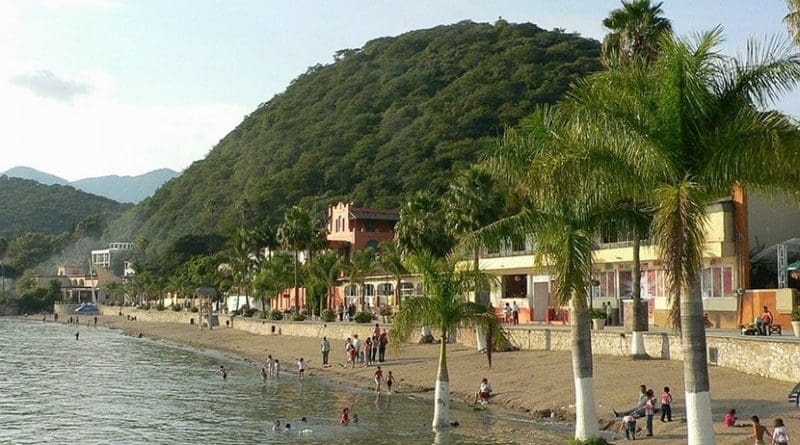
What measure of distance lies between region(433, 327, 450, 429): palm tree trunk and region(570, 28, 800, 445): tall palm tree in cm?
1049

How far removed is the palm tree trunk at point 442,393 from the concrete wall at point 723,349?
31.1ft

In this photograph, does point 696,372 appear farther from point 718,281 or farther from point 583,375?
point 718,281

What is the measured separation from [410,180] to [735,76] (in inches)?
4550

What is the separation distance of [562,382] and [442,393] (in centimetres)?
753

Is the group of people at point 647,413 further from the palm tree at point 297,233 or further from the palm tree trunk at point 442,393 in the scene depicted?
the palm tree at point 297,233

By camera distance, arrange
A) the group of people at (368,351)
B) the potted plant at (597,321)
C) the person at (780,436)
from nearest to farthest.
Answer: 1. the person at (780,436)
2. the potted plant at (597,321)
3. the group of people at (368,351)

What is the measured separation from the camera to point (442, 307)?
82.8 feet

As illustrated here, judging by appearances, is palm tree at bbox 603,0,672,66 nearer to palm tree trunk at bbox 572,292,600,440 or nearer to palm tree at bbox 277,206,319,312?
palm tree trunk at bbox 572,292,600,440

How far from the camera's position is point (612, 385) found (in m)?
28.7

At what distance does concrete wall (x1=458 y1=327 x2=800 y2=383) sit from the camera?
84.1ft

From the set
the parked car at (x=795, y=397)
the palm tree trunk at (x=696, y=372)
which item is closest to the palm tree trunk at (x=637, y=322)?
the parked car at (x=795, y=397)

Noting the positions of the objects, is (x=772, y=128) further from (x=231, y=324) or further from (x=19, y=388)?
(x=231, y=324)

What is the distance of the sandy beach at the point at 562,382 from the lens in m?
23.0

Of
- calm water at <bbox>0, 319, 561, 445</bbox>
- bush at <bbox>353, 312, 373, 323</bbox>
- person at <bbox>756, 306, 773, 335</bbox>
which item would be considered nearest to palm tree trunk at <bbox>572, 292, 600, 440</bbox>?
calm water at <bbox>0, 319, 561, 445</bbox>
